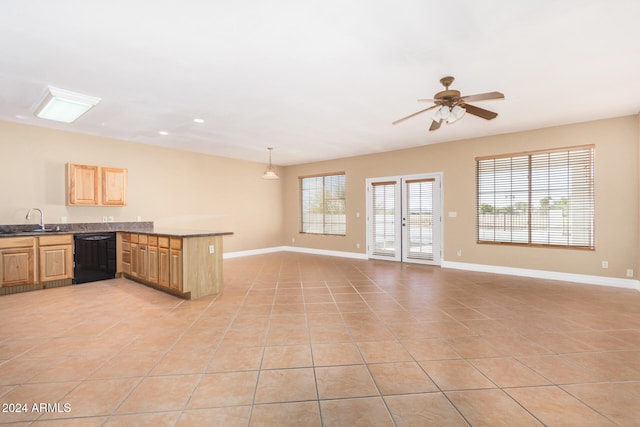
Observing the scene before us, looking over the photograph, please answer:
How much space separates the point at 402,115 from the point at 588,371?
3726 mm

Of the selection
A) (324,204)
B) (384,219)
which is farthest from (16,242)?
(384,219)

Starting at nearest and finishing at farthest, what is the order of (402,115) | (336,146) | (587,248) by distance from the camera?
1. (402,115)
2. (587,248)
3. (336,146)

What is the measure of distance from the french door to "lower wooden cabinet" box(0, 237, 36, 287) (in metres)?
6.50

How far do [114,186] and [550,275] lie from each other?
8252mm

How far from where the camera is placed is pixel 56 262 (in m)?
4.73

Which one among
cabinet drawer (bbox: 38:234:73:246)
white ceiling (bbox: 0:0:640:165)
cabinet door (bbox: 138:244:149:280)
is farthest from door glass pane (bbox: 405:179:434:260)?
cabinet drawer (bbox: 38:234:73:246)

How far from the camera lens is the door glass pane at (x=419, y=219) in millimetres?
6680

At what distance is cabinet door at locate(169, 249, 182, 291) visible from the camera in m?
4.09

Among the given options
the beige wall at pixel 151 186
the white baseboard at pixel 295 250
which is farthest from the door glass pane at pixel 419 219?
the beige wall at pixel 151 186

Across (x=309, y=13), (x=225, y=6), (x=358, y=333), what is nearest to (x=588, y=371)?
(x=358, y=333)

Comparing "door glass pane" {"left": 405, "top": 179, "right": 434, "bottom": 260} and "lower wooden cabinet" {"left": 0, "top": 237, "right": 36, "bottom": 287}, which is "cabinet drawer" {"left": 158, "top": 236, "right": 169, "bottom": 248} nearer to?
"lower wooden cabinet" {"left": 0, "top": 237, "right": 36, "bottom": 287}

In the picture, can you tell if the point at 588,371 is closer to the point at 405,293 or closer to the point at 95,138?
the point at 405,293

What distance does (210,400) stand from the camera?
191 centimetres

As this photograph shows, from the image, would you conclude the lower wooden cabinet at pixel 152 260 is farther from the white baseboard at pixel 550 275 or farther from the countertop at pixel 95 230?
the white baseboard at pixel 550 275
